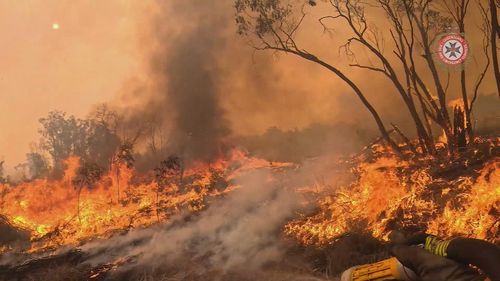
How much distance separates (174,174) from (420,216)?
2454 centimetres

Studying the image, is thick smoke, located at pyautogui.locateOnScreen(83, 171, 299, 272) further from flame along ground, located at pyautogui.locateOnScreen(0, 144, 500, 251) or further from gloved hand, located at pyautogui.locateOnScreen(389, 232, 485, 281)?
gloved hand, located at pyautogui.locateOnScreen(389, 232, 485, 281)

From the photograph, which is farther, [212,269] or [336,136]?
[336,136]

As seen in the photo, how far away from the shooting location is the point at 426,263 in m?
4.56

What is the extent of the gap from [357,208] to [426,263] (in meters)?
9.08

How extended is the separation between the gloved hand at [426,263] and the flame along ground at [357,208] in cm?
528

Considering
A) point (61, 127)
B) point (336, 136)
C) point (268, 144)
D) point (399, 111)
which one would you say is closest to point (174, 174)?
point (268, 144)

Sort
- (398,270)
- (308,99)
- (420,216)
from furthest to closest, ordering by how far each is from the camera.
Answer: (308,99) < (420,216) < (398,270)

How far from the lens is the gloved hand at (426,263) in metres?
4.36

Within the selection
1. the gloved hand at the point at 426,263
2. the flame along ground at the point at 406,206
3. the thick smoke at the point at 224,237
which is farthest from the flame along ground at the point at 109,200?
the gloved hand at the point at 426,263

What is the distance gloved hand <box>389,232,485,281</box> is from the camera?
171 inches

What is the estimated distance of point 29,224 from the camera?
1054 inches

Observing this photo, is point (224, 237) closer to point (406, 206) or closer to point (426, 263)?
point (406, 206)

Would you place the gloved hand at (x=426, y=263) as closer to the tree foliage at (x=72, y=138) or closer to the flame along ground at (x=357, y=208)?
the flame along ground at (x=357, y=208)

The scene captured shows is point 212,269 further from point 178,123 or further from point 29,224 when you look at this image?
point 178,123
